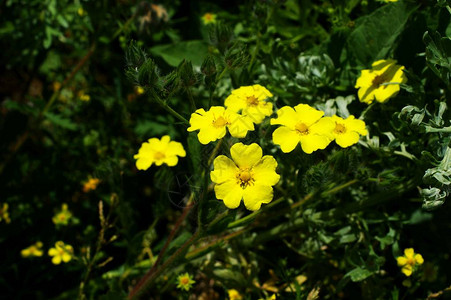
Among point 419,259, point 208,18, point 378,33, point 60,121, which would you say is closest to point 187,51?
point 208,18

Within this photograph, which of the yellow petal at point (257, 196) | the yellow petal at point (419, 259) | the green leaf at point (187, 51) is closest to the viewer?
the yellow petal at point (257, 196)

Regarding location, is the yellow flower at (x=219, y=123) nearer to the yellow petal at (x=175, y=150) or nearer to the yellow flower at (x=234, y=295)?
the yellow petal at (x=175, y=150)

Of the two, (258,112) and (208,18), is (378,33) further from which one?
(208,18)

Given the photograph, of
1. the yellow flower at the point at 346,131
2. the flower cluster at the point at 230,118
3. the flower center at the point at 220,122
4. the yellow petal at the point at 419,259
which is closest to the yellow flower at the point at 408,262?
the yellow petal at the point at 419,259

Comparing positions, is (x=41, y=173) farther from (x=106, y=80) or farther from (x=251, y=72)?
(x=251, y=72)

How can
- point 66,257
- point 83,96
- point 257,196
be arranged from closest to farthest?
1. point 257,196
2. point 66,257
3. point 83,96

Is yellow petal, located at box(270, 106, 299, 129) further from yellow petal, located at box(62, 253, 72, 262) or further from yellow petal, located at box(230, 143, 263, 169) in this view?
yellow petal, located at box(62, 253, 72, 262)
